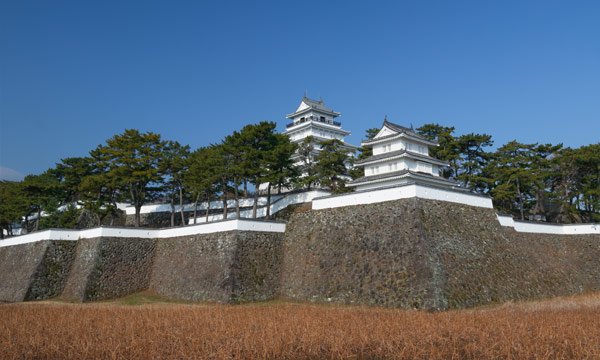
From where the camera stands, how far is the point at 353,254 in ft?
68.7

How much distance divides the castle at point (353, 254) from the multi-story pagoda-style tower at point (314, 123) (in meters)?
15.2

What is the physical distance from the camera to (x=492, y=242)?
2194cm

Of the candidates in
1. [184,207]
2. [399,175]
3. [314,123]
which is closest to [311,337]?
[399,175]

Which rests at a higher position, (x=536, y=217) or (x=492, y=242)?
(x=536, y=217)

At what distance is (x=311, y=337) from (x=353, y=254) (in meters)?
10.7

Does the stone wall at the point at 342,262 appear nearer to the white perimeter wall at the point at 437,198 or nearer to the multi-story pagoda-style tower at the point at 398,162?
the white perimeter wall at the point at 437,198

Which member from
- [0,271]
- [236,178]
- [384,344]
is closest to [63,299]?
[0,271]

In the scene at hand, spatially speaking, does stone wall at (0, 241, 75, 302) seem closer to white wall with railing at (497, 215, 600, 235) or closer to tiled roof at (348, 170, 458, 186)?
tiled roof at (348, 170, 458, 186)

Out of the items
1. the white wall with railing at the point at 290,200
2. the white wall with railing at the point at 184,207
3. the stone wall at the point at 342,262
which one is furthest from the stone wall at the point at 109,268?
the white wall with railing at the point at 184,207

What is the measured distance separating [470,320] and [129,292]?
18.4m

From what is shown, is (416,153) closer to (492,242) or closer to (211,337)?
(492,242)

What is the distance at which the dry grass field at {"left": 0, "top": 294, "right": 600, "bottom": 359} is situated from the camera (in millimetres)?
9305

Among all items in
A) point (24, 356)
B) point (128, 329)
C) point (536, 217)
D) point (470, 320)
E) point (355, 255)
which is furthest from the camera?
point (536, 217)

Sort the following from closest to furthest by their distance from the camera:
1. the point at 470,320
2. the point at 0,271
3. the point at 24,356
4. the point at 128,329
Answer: the point at 24,356, the point at 128,329, the point at 470,320, the point at 0,271
